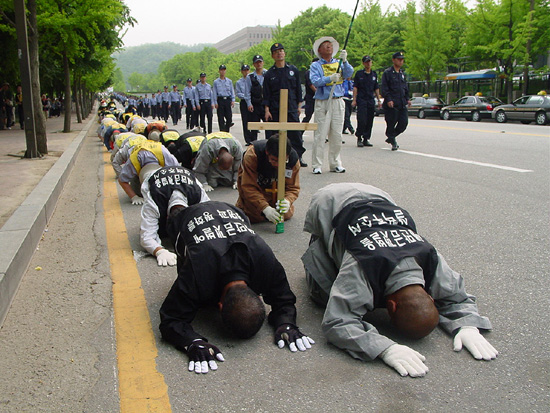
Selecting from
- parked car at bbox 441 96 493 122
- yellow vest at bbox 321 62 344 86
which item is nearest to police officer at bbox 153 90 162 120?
parked car at bbox 441 96 493 122

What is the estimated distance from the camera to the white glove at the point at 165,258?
4020 millimetres

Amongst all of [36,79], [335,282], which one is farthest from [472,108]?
[335,282]

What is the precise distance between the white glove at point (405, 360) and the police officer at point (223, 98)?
1195cm

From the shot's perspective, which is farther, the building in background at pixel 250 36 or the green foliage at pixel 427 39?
the building in background at pixel 250 36

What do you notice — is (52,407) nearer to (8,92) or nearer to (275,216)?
(275,216)

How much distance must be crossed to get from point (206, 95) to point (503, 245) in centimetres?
1292

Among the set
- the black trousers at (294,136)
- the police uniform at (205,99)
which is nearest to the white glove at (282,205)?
the black trousers at (294,136)

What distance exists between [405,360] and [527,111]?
72.7 ft

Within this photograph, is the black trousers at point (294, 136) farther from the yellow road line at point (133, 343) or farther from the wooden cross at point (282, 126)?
the yellow road line at point (133, 343)

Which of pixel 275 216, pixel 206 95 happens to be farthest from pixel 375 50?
pixel 275 216

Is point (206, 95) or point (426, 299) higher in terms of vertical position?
point (206, 95)

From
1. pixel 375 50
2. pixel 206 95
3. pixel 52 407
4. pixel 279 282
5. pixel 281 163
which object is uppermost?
pixel 375 50

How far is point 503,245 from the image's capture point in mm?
4270

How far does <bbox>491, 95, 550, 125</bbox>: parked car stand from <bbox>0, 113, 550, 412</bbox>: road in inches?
695
